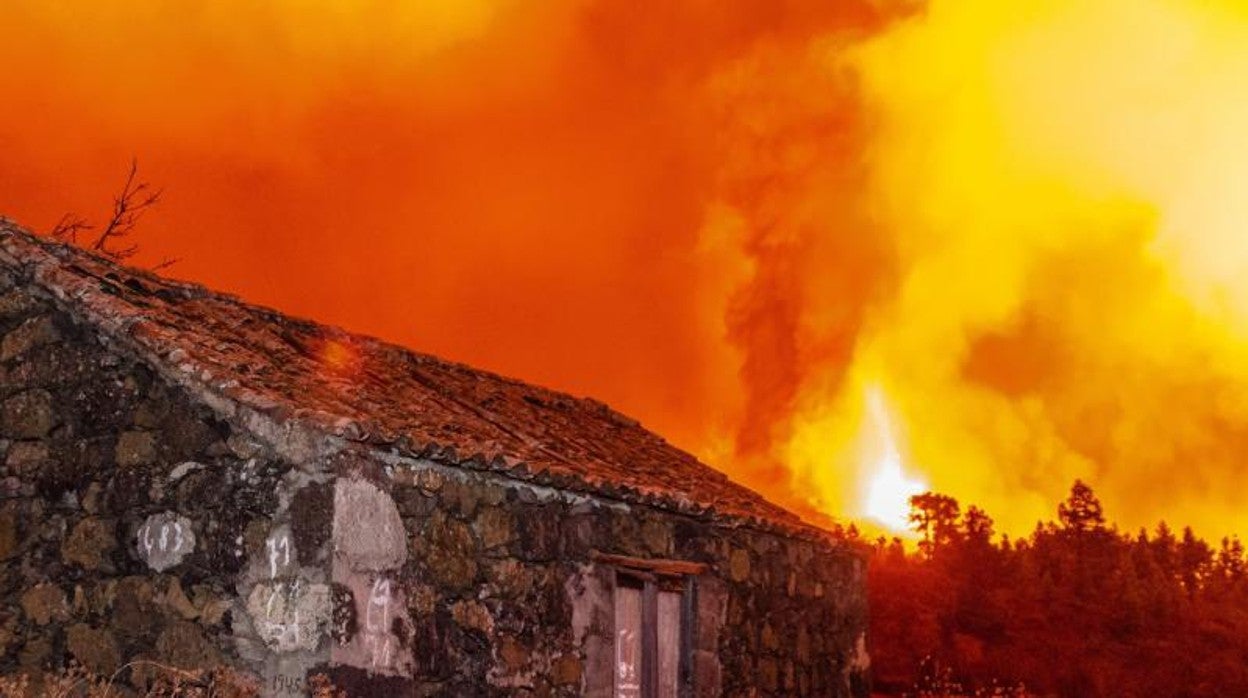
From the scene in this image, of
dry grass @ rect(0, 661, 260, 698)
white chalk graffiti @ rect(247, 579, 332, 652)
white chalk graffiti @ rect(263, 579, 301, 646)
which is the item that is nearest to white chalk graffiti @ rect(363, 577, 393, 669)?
white chalk graffiti @ rect(247, 579, 332, 652)

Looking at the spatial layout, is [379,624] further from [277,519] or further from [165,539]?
[165,539]

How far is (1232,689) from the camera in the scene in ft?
91.0

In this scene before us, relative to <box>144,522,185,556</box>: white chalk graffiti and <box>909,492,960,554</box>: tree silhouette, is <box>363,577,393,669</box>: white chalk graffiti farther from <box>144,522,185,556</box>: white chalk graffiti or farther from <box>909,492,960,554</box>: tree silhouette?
<box>909,492,960,554</box>: tree silhouette

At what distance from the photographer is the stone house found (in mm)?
7570

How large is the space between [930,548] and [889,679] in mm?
16042

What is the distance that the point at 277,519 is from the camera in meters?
7.55

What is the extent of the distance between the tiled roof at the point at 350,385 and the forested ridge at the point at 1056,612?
11.1 meters

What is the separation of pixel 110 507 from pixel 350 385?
187 cm

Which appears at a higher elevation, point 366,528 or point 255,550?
point 366,528

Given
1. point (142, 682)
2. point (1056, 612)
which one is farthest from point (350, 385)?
point (1056, 612)

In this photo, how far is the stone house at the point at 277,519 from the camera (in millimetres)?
7570

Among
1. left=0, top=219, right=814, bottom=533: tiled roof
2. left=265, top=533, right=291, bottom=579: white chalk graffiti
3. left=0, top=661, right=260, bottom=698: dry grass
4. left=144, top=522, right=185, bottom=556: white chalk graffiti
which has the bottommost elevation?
left=0, top=661, right=260, bottom=698: dry grass

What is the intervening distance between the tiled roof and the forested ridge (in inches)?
436

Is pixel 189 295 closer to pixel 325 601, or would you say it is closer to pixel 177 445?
pixel 177 445
